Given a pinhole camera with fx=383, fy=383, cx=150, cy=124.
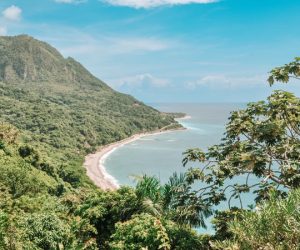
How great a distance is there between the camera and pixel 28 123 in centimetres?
12338

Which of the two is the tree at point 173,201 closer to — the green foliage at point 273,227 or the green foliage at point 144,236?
the green foliage at point 144,236

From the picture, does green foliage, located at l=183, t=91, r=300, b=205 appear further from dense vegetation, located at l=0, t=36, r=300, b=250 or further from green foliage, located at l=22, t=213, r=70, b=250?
green foliage, located at l=22, t=213, r=70, b=250

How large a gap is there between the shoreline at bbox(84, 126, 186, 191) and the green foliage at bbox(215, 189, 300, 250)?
46.6 m

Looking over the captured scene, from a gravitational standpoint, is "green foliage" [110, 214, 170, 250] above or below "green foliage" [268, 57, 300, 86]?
below

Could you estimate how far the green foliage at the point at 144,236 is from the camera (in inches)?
520

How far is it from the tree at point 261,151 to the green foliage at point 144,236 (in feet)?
6.35

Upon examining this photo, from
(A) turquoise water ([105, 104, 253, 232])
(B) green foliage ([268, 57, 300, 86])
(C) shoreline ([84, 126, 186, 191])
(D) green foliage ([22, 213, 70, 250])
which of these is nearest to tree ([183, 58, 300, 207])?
(B) green foliage ([268, 57, 300, 86])

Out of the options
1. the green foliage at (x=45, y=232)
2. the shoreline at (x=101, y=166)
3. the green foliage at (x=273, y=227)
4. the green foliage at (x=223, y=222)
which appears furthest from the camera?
the shoreline at (x=101, y=166)

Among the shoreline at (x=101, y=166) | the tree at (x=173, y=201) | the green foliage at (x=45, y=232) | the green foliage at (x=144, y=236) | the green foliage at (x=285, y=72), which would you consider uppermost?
the green foliage at (x=285, y=72)

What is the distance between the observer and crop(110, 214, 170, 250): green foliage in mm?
13219

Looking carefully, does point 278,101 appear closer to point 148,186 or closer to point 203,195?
point 203,195

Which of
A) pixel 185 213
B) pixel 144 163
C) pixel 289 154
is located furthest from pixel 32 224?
pixel 144 163

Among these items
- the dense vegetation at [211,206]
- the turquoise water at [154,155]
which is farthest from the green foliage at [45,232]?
the turquoise water at [154,155]

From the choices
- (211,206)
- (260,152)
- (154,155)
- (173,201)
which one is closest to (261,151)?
(260,152)
